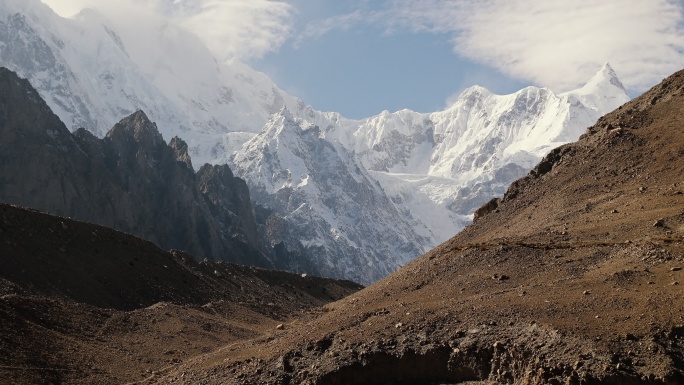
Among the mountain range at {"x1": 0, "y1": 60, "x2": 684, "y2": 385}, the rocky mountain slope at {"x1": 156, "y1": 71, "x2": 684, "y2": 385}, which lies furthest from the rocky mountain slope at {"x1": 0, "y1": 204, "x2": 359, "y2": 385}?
the rocky mountain slope at {"x1": 156, "y1": 71, "x2": 684, "y2": 385}

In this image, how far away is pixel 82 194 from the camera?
443 feet

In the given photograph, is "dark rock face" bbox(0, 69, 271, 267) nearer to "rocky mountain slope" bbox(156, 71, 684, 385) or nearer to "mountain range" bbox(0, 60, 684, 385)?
"mountain range" bbox(0, 60, 684, 385)

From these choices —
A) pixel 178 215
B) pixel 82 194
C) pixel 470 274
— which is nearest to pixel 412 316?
pixel 470 274

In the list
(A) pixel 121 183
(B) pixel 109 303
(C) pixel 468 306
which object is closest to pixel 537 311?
(C) pixel 468 306

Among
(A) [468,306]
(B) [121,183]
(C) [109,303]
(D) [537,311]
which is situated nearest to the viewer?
(D) [537,311]

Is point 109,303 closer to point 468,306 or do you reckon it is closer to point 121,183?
point 468,306

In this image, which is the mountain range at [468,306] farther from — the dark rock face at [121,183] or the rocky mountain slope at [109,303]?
the dark rock face at [121,183]

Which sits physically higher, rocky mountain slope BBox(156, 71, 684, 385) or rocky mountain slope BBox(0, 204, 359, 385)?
rocky mountain slope BBox(0, 204, 359, 385)

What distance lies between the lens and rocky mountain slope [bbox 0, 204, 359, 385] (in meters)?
37.8

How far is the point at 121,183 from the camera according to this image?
14625cm

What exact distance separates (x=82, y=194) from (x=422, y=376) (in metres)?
115

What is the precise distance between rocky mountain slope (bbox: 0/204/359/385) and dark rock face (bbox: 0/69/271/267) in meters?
58.7

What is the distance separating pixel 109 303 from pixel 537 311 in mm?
35626

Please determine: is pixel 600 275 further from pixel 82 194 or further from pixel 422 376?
pixel 82 194
